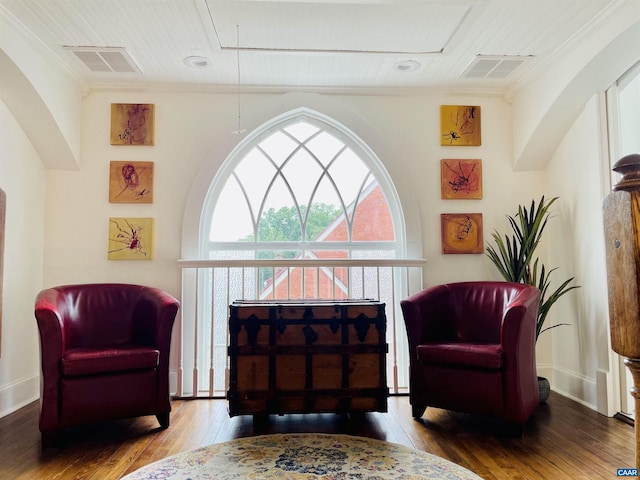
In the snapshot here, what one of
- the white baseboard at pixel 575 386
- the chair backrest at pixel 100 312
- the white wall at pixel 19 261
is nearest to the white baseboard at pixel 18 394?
the white wall at pixel 19 261

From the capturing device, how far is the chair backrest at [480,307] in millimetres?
2891

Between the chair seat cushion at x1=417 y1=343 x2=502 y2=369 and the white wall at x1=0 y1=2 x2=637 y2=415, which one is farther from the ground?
the white wall at x1=0 y1=2 x2=637 y2=415

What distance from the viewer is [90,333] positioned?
2.82 m

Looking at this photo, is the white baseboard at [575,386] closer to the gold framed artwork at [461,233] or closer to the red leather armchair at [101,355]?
the gold framed artwork at [461,233]

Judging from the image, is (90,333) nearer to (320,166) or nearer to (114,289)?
(114,289)

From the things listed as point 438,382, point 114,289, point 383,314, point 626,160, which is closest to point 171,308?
point 114,289

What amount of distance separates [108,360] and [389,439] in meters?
1.60

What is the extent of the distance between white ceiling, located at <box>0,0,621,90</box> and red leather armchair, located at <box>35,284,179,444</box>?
1642 mm

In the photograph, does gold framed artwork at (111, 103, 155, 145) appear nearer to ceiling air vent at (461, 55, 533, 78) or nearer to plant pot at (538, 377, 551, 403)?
ceiling air vent at (461, 55, 533, 78)

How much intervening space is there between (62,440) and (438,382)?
2.15m

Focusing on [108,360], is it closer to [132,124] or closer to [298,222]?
[298,222]

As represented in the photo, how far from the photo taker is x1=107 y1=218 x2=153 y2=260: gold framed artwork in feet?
11.1

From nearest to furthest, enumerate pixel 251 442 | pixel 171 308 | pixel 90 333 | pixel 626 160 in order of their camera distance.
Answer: pixel 626 160
pixel 251 442
pixel 171 308
pixel 90 333

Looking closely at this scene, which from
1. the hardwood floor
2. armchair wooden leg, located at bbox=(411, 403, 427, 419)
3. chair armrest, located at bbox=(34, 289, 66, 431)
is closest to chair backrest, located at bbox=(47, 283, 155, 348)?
chair armrest, located at bbox=(34, 289, 66, 431)
